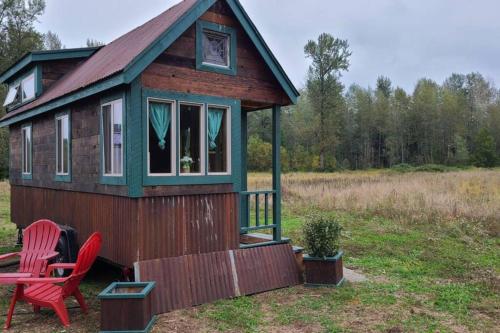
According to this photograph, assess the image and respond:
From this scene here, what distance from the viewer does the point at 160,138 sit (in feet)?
20.2

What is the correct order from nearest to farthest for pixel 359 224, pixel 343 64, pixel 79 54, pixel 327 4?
pixel 79 54, pixel 359 224, pixel 327 4, pixel 343 64

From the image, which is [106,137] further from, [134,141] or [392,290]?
[392,290]

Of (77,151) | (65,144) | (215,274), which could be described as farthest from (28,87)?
(215,274)

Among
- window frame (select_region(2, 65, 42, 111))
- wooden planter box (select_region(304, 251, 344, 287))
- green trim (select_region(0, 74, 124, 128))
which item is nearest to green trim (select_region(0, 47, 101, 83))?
window frame (select_region(2, 65, 42, 111))

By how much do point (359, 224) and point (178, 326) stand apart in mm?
8659

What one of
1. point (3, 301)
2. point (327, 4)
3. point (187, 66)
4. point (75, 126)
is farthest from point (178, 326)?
point (327, 4)

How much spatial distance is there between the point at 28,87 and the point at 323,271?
8095 millimetres

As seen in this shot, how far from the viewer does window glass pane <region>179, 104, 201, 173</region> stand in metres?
6.45

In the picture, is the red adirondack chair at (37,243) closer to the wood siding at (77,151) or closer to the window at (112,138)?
the wood siding at (77,151)

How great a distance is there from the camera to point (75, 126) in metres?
7.54

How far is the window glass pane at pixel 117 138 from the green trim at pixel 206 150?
1.44 feet

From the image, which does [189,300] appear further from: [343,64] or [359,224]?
[343,64]

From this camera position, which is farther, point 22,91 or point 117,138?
point 22,91

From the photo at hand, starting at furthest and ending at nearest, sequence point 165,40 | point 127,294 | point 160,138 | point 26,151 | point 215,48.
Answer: point 26,151 < point 215,48 < point 160,138 < point 165,40 < point 127,294
